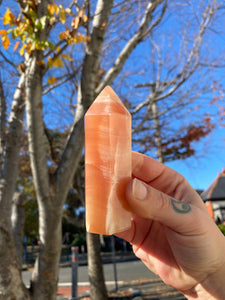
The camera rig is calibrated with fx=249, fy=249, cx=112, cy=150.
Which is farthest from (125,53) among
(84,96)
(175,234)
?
(175,234)

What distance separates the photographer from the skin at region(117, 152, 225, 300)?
1200 millimetres

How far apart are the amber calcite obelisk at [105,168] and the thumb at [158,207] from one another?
7 centimetres

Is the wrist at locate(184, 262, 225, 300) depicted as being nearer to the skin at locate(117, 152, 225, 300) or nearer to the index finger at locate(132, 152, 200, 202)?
the skin at locate(117, 152, 225, 300)

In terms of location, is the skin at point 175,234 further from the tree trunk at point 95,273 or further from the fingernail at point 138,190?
the tree trunk at point 95,273

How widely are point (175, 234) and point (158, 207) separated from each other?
0.32 meters

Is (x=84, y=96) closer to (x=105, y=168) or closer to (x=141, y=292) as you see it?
(x=105, y=168)

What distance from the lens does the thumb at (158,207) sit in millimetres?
1137

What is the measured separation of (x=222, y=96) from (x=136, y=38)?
3490 millimetres

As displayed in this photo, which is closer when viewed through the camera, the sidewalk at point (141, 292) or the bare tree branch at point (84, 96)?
the bare tree branch at point (84, 96)

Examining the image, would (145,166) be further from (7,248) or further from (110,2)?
(110,2)

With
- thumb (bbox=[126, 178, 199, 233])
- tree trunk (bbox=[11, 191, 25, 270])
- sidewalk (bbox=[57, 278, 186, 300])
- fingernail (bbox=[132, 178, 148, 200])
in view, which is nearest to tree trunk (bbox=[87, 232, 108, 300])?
sidewalk (bbox=[57, 278, 186, 300])

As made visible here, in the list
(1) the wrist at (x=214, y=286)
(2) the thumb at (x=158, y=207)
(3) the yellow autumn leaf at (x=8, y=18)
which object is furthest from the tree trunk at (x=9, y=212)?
(2) the thumb at (x=158, y=207)

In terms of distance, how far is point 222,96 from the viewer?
22.0 ft

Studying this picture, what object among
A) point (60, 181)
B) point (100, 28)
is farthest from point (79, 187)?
point (100, 28)
